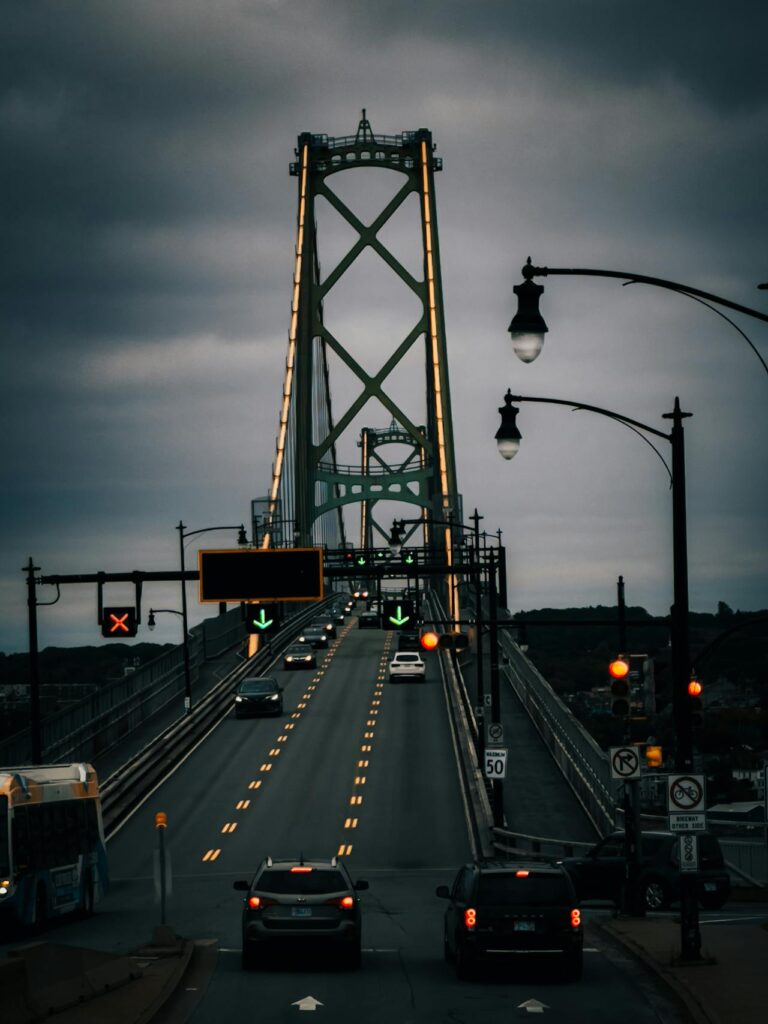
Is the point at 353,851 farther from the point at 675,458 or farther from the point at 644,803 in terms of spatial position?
the point at 644,803

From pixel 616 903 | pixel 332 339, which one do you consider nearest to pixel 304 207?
pixel 332 339

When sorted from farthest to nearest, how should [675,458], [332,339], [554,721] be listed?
[332,339] < [554,721] < [675,458]

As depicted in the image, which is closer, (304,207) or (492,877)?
(492,877)

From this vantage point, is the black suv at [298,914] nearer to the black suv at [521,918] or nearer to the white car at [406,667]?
the black suv at [521,918]

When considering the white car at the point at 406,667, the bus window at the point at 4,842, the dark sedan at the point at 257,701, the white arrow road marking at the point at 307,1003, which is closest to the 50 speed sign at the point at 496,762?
the bus window at the point at 4,842

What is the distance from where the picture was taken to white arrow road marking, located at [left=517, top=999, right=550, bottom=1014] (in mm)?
20359

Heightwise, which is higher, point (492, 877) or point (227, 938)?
point (492, 877)

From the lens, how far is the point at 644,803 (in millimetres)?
88438

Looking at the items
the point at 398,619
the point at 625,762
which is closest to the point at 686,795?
the point at 625,762

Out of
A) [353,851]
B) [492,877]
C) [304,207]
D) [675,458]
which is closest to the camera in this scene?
[492,877]

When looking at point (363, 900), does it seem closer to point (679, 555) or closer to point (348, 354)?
point (679, 555)

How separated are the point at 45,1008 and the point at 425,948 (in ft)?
34.0

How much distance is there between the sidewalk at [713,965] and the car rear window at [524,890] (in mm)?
1638

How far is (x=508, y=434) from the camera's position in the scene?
2750 centimetres
